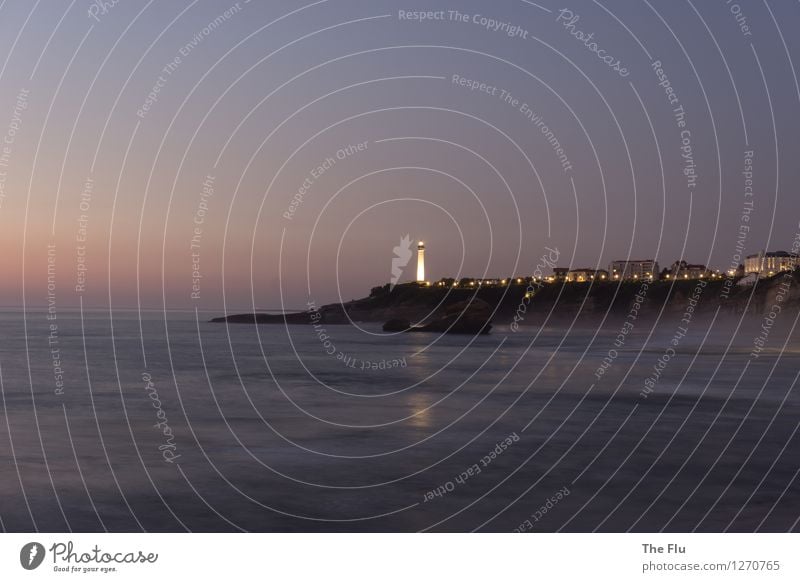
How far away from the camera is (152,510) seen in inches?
567

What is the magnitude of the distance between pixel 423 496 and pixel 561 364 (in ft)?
133

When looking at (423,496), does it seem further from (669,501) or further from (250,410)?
(250,410)

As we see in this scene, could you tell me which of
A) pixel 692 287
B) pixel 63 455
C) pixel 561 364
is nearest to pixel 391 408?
pixel 63 455

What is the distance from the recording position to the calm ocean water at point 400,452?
14195mm

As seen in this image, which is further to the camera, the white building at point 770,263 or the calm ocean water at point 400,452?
the white building at point 770,263
